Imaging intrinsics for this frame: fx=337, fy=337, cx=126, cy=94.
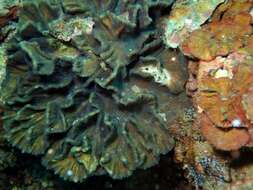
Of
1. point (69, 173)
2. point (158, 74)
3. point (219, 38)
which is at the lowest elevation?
point (69, 173)

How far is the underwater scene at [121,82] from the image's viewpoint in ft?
8.72

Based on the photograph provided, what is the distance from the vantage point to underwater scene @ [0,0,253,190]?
2658mm

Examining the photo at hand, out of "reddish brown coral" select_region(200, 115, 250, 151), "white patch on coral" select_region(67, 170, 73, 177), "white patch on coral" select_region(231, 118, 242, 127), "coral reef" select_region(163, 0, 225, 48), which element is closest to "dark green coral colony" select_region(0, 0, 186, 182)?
"white patch on coral" select_region(67, 170, 73, 177)

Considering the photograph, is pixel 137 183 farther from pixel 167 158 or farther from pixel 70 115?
pixel 70 115

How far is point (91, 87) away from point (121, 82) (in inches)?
10.1

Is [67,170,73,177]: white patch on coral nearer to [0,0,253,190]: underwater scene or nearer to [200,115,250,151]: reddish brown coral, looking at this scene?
[0,0,253,190]: underwater scene

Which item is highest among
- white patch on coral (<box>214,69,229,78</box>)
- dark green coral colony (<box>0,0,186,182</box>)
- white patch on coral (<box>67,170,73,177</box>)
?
white patch on coral (<box>214,69,229,78</box>)

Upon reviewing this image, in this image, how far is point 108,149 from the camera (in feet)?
8.92

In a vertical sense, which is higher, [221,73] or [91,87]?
[221,73]

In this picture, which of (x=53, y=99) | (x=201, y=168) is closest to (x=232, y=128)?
(x=201, y=168)

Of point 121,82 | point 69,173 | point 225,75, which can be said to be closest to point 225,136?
point 225,75

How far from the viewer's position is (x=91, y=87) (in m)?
2.83

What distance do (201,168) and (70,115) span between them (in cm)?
123

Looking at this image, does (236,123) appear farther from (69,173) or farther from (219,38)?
(69,173)
